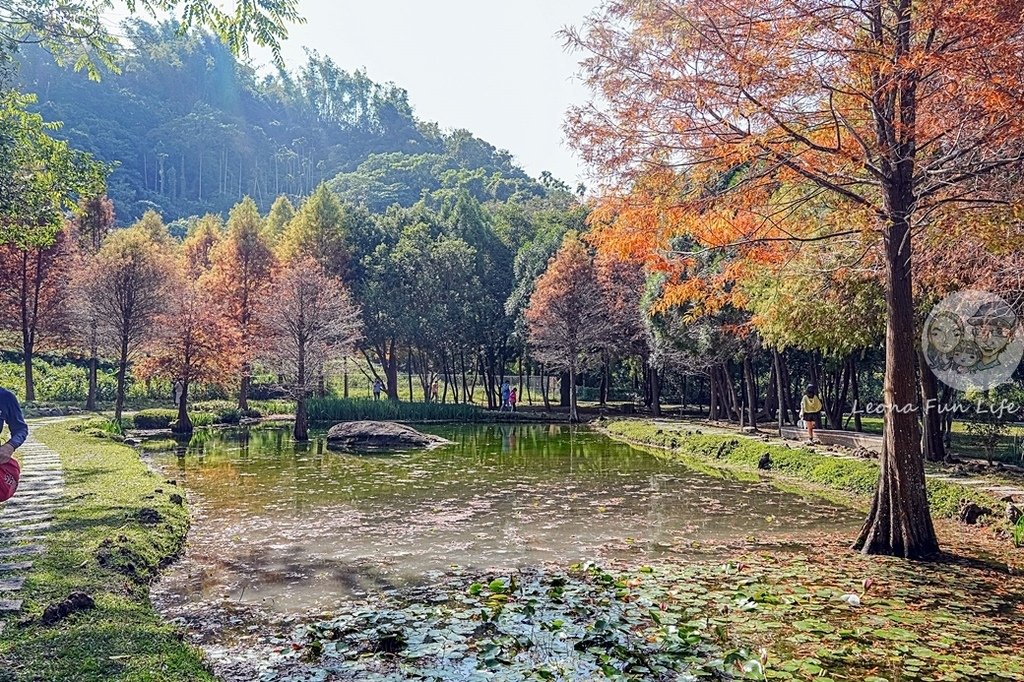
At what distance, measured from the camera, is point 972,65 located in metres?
7.61

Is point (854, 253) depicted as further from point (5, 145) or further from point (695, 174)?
point (5, 145)

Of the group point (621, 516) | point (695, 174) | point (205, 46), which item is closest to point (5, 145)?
point (695, 174)

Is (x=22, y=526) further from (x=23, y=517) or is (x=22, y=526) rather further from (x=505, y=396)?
(x=505, y=396)

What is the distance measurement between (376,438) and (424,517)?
43.8ft

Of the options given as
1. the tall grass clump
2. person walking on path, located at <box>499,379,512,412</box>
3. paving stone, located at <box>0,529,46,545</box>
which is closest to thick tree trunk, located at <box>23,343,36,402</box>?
the tall grass clump

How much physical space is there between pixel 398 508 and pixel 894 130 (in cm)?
987

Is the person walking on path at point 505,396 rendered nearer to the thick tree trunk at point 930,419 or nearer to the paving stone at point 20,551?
the thick tree trunk at point 930,419

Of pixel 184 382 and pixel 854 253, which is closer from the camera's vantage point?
pixel 854 253

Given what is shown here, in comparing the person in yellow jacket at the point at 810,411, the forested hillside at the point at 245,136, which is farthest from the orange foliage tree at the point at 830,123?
the forested hillside at the point at 245,136

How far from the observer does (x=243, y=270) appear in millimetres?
39250

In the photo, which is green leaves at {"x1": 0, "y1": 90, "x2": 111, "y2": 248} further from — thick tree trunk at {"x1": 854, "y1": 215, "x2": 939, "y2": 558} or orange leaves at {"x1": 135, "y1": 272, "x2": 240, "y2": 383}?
thick tree trunk at {"x1": 854, "y1": 215, "x2": 939, "y2": 558}

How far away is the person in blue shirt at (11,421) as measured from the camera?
6629 mm

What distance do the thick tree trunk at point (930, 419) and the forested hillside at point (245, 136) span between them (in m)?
77.2

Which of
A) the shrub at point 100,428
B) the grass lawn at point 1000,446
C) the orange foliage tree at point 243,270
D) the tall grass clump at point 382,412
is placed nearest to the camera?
the grass lawn at point 1000,446
